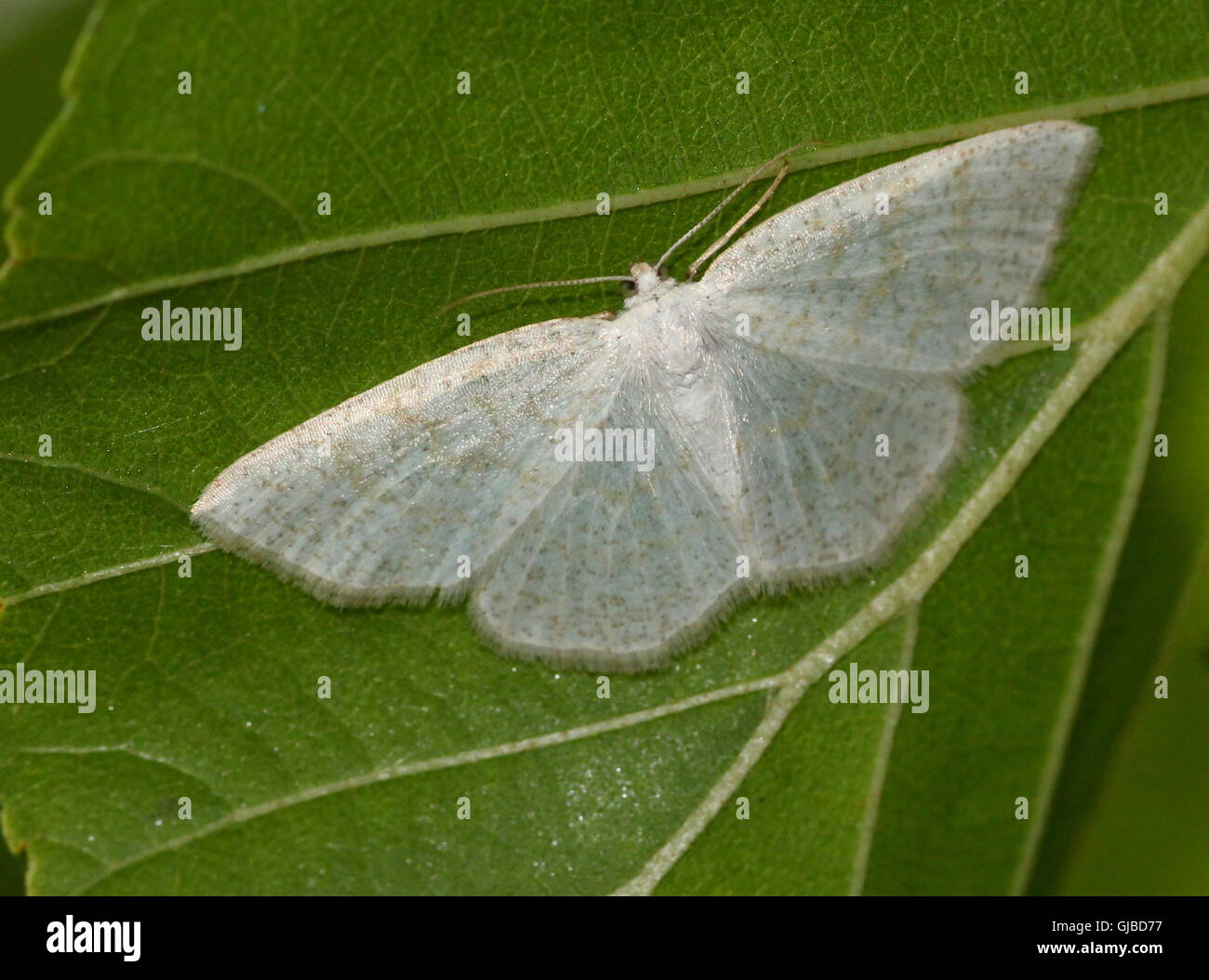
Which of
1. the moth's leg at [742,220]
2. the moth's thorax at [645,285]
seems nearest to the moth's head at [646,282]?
the moth's thorax at [645,285]

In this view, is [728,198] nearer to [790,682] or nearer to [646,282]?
[646,282]

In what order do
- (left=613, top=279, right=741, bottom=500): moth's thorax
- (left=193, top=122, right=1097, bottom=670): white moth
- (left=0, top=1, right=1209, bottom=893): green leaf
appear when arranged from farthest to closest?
1. (left=613, top=279, right=741, bottom=500): moth's thorax
2. (left=193, top=122, right=1097, bottom=670): white moth
3. (left=0, top=1, right=1209, bottom=893): green leaf

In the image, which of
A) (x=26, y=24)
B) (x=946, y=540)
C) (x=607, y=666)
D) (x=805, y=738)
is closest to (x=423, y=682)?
(x=607, y=666)

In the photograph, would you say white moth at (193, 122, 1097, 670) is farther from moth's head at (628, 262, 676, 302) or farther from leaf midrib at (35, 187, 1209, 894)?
leaf midrib at (35, 187, 1209, 894)

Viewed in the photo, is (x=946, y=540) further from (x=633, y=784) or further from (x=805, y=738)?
(x=633, y=784)

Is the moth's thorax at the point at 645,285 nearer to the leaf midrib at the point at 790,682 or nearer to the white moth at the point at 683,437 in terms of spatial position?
the white moth at the point at 683,437

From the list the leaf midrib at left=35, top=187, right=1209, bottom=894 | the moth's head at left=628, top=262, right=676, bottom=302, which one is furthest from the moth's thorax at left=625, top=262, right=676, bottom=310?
the leaf midrib at left=35, top=187, right=1209, bottom=894

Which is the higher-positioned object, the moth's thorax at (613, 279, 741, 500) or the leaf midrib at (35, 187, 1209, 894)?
the moth's thorax at (613, 279, 741, 500)

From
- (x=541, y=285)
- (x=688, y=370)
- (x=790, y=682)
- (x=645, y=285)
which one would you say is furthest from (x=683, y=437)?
(x=790, y=682)
